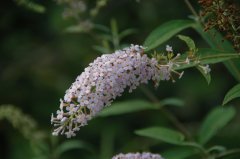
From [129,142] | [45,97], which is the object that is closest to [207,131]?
[129,142]

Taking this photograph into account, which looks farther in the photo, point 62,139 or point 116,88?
point 62,139

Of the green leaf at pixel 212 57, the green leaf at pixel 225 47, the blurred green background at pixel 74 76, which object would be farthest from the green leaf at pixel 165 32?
the blurred green background at pixel 74 76

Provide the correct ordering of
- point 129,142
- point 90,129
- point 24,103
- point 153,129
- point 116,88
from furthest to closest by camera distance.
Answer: point 24,103 → point 90,129 → point 129,142 → point 153,129 → point 116,88

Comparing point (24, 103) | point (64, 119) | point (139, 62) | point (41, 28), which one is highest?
point (41, 28)

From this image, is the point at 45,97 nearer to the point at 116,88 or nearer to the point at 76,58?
the point at 76,58

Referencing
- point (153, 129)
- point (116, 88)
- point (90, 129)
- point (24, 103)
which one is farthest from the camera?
point (24, 103)

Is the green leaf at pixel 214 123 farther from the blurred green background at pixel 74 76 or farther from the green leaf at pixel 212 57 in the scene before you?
the blurred green background at pixel 74 76
